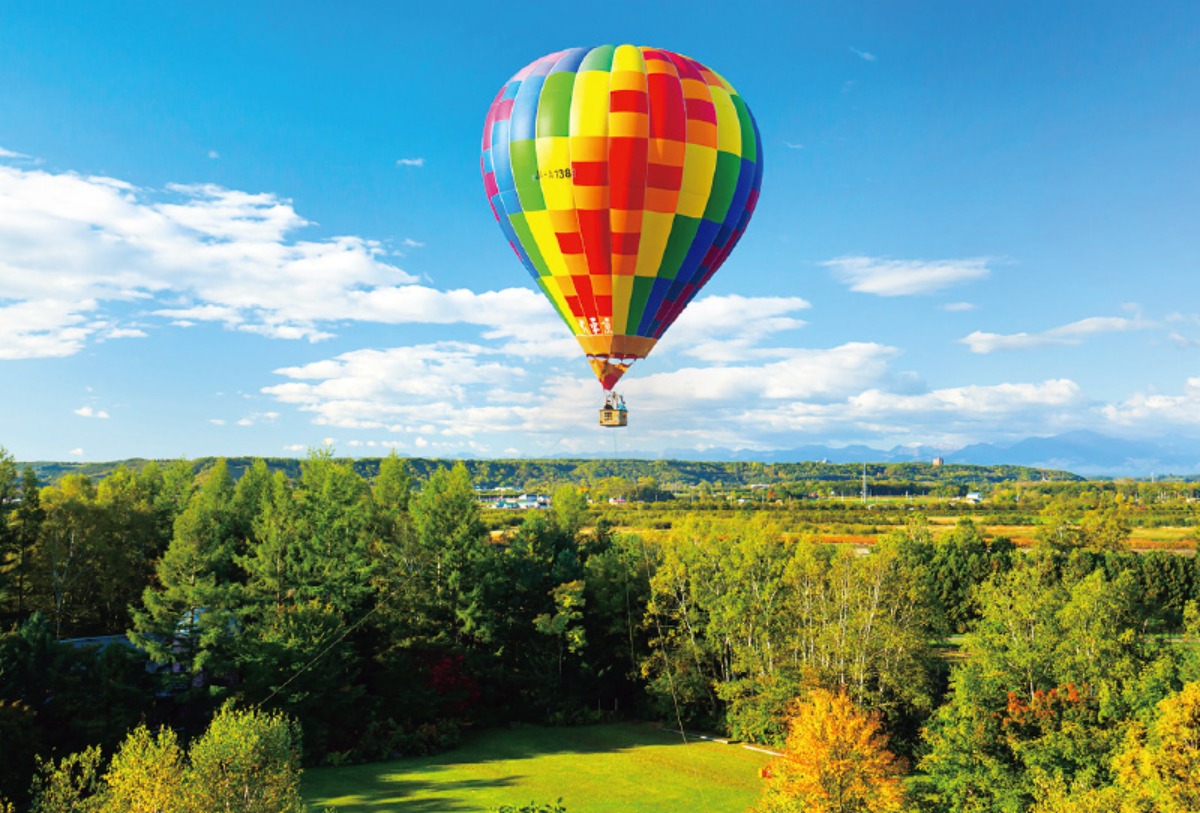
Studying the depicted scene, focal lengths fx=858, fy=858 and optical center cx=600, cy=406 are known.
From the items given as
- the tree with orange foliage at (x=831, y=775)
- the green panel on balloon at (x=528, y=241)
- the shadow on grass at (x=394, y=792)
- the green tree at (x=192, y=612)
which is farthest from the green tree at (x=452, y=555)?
the green panel on balloon at (x=528, y=241)

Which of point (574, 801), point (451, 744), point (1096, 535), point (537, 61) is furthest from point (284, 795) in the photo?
point (1096, 535)

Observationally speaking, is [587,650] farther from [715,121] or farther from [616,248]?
[715,121]

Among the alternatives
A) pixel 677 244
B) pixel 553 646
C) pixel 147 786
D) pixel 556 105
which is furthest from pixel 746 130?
pixel 553 646

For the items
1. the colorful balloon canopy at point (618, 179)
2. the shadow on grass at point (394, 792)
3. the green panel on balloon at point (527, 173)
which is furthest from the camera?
the shadow on grass at point (394, 792)

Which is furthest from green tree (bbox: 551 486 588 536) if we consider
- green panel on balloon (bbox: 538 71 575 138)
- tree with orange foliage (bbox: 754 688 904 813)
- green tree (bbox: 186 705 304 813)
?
green panel on balloon (bbox: 538 71 575 138)

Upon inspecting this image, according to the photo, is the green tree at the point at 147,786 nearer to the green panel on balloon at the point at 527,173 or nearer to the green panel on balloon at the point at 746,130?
the green panel on balloon at the point at 527,173
